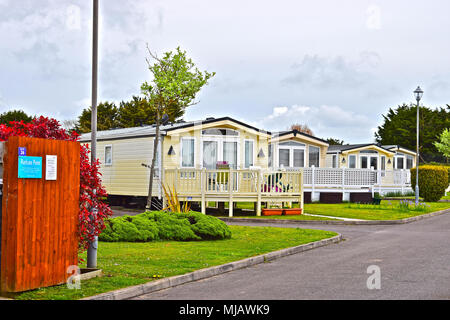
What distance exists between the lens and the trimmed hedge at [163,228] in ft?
43.4

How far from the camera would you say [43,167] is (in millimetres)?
7738

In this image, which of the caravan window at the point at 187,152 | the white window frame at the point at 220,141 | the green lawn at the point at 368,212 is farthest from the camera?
the white window frame at the point at 220,141

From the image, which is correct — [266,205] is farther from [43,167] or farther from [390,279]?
[43,167]

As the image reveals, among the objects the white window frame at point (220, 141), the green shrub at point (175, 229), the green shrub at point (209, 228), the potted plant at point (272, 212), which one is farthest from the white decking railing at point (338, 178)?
the green shrub at point (175, 229)

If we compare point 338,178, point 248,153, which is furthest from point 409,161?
point 248,153

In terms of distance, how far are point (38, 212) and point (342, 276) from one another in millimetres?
4677

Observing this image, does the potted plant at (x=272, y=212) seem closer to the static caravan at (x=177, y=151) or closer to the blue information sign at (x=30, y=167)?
the static caravan at (x=177, y=151)

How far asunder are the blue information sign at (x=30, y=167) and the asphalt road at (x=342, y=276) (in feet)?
7.18

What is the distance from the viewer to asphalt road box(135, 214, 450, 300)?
7.66 metres

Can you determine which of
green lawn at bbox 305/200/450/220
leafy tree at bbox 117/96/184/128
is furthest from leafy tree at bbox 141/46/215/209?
leafy tree at bbox 117/96/184/128

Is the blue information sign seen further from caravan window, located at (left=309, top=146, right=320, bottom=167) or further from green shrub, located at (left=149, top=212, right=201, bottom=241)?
caravan window, located at (left=309, top=146, right=320, bottom=167)

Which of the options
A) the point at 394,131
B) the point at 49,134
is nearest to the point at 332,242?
the point at 49,134
